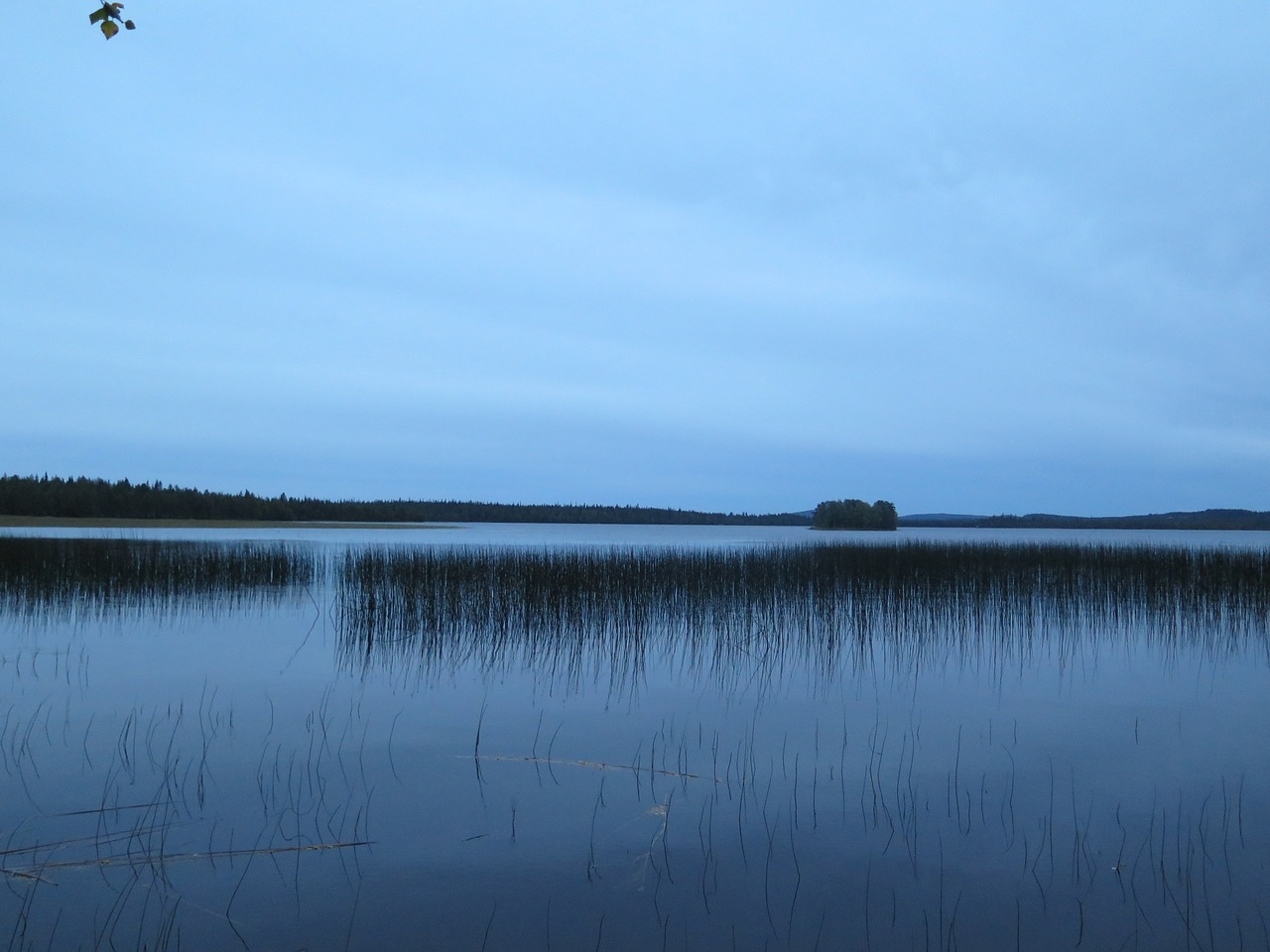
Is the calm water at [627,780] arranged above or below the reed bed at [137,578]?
below

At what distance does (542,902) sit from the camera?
11.3 feet

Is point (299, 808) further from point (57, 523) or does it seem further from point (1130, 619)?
point (57, 523)

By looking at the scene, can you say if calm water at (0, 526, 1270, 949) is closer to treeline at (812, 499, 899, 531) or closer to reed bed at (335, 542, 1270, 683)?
reed bed at (335, 542, 1270, 683)

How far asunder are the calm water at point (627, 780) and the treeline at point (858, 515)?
61.9 metres

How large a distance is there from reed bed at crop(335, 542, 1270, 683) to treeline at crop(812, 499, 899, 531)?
55.7 m

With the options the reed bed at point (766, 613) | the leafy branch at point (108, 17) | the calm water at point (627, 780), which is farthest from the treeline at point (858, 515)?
the leafy branch at point (108, 17)

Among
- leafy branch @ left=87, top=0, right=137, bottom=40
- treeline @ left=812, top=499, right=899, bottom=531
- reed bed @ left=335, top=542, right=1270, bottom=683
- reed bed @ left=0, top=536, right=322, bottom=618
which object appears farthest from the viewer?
treeline @ left=812, top=499, right=899, bottom=531

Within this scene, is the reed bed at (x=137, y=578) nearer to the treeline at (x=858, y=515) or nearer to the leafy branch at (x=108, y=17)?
the leafy branch at (x=108, y=17)

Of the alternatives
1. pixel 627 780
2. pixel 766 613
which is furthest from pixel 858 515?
pixel 627 780

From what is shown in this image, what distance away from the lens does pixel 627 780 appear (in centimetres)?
499

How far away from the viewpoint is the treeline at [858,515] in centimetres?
7175

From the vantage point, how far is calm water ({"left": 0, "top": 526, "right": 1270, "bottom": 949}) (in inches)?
133

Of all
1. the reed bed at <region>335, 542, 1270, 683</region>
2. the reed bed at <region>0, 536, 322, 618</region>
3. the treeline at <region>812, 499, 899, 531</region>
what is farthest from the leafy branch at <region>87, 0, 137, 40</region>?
the treeline at <region>812, 499, 899, 531</region>

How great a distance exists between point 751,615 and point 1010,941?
315 inches
